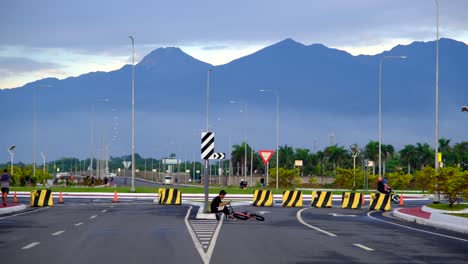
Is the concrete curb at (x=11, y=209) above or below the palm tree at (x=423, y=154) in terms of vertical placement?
below

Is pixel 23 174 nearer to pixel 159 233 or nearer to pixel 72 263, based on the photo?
pixel 159 233

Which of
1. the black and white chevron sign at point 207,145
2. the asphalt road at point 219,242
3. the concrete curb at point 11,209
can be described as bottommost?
the concrete curb at point 11,209

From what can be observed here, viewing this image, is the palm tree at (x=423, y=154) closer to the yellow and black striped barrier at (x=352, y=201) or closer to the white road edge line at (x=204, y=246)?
the yellow and black striped barrier at (x=352, y=201)

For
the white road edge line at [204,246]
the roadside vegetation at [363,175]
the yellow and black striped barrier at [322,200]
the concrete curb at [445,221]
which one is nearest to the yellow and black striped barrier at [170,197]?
the yellow and black striped barrier at [322,200]

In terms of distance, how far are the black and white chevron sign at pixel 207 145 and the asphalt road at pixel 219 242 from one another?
4217 mm

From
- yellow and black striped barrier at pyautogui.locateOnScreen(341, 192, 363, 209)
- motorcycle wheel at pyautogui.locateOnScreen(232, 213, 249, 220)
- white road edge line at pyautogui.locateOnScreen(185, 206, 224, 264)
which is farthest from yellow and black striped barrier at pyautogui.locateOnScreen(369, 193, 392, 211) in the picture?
white road edge line at pyautogui.locateOnScreen(185, 206, 224, 264)

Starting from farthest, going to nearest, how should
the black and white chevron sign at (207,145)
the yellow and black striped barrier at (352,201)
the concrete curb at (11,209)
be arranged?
1. the yellow and black striped barrier at (352,201)
2. the concrete curb at (11,209)
3. the black and white chevron sign at (207,145)

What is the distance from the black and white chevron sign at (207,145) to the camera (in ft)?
132

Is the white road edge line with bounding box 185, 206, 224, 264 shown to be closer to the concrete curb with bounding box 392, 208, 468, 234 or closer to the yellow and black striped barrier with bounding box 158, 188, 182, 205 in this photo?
the concrete curb with bounding box 392, 208, 468, 234

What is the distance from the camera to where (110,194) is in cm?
7581

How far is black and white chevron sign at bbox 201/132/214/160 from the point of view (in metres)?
40.2

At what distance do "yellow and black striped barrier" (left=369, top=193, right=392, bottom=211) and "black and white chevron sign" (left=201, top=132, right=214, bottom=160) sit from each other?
1679 cm

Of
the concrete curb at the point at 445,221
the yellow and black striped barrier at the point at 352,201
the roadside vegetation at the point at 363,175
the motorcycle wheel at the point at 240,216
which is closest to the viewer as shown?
the concrete curb at the point at 445,221

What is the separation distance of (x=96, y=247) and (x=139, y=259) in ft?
11.0
